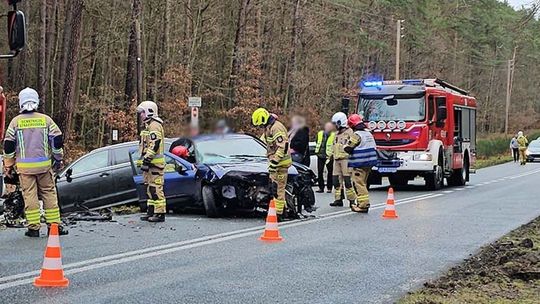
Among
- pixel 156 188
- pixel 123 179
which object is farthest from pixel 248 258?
pixel 123 179

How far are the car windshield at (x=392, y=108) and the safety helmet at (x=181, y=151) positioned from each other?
8.19m

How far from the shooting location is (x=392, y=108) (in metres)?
19.1

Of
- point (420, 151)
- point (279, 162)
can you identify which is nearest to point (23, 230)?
point (279, 162)

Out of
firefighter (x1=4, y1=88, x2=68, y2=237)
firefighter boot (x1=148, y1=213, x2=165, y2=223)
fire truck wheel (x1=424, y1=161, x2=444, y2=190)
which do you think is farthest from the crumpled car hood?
fire truck wheel (x1=424, y1=161, x2=444, y2=190)

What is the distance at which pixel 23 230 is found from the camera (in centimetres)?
1005

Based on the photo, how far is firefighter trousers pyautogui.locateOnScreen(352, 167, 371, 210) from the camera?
12781 millimetres

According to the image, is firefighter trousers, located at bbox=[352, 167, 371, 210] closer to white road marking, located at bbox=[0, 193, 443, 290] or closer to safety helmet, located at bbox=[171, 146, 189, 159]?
white road marking, located at bbox=[0, 193, 443, 290]

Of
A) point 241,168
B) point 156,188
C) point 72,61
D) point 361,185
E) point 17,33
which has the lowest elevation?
point 361,185

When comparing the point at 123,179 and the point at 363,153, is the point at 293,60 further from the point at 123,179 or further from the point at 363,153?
the point at 123,179

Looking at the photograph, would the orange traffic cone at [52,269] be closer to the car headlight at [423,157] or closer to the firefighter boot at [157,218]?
the firefighter boot at [157,218]

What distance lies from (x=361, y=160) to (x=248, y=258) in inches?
208

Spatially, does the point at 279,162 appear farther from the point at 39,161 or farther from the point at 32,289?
the point at 32,289

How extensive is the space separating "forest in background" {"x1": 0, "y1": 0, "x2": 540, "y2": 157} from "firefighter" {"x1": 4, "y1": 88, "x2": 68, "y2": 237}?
44.0 ft

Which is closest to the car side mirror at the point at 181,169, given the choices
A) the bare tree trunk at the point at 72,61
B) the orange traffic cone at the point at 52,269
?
the orange traffic cone at the point at 52,269
